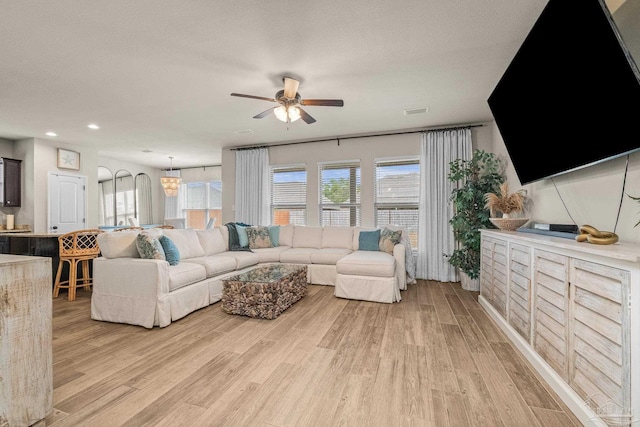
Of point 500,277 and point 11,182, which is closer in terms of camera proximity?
point 500,277

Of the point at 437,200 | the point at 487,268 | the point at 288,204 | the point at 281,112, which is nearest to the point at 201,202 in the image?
the point at 288,204

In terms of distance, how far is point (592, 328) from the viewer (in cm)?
141

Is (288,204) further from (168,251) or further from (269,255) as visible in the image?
(168,251)

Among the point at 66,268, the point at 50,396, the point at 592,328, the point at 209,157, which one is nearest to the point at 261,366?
the point at 50,396

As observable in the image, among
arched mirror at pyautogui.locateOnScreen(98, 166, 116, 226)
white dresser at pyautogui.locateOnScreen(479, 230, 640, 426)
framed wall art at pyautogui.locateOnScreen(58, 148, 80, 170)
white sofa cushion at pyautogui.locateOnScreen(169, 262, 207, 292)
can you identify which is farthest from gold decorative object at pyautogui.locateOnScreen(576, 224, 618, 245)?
arched mirror at pyautogui.locateOnScreen(98, 166, 116, 226)

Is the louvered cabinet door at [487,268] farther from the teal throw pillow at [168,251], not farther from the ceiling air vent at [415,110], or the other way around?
the teal throw pillow at [168,251]

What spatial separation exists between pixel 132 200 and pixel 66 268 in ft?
14.9

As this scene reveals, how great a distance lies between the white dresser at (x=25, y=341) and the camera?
1.26m

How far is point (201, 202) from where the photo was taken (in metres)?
8.45

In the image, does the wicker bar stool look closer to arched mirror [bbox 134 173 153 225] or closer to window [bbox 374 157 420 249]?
window [bbox 374 157 420 249]

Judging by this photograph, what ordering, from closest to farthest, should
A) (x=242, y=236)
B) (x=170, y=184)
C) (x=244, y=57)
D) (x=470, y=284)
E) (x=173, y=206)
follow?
(x=244, y=57)
(x=470, y=284)
(x=242, y=236)
(x=170, y=184)
(x=173, y=206)

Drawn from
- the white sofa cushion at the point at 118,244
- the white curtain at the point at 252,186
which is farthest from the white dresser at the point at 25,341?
the white curtain at the point at 252,186

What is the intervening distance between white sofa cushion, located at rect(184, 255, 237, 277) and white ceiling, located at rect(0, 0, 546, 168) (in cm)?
205

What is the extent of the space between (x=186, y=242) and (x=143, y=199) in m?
5.77
